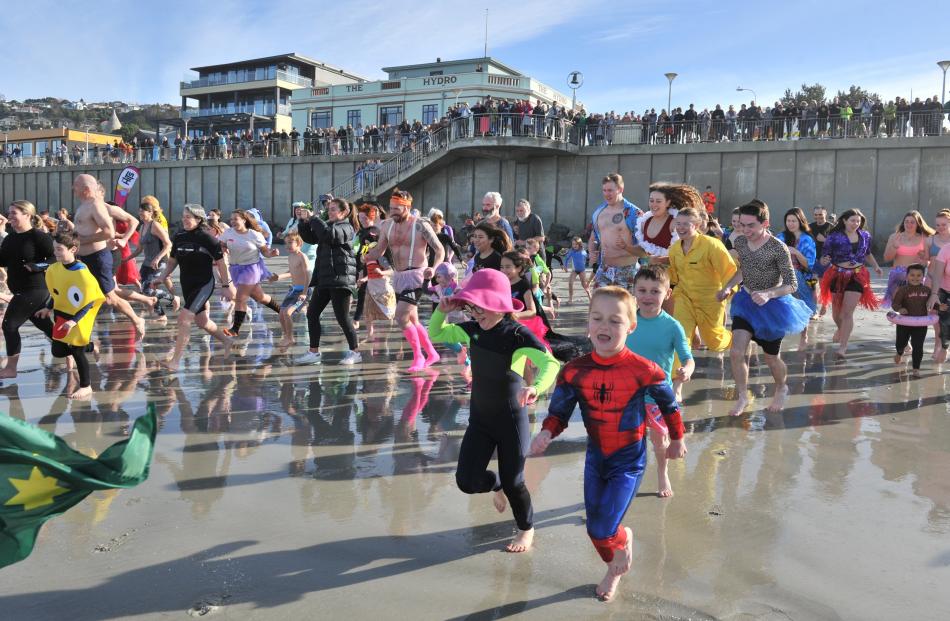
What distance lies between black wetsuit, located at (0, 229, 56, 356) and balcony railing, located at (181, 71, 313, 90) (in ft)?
198

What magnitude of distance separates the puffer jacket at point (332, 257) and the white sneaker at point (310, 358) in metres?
Result: 0.77

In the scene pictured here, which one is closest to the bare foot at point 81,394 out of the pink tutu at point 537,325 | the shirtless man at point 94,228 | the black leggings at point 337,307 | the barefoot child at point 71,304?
the barefoot child at point 71,304

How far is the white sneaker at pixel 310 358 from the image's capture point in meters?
8.60

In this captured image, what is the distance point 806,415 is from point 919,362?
3010 millimetres

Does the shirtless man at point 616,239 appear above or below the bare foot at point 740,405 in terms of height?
above

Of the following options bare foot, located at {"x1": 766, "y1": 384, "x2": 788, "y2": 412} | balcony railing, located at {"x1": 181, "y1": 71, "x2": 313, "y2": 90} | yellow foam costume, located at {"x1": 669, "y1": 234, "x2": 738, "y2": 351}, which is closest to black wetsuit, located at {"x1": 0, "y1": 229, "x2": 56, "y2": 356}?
yellow foam costume, located at {"x1": 669, "y1": 234, "x2": 738, "y2": 351}

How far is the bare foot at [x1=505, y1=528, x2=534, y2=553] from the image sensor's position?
3719 mm

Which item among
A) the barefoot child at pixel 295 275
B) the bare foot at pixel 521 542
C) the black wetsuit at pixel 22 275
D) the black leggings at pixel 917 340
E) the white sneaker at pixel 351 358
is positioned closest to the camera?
the bare foot at pixel 521 542

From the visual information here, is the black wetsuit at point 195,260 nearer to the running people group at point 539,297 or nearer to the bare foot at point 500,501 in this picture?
the running people group at point 539,297

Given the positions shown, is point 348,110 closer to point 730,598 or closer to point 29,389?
point 29,389

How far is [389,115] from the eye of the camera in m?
46.2

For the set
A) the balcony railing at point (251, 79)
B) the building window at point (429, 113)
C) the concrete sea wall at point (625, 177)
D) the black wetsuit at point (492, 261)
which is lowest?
the black wetsuit at point (492, 261)

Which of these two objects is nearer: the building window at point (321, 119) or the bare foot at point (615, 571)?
the bare foot at point (615, 571)

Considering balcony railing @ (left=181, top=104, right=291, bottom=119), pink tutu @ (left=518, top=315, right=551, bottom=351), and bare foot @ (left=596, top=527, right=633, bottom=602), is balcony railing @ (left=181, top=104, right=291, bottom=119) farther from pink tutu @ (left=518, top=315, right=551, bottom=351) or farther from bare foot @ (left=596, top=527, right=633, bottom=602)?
bare foot @ (left=596, top=527, right=633, bottom=602)
